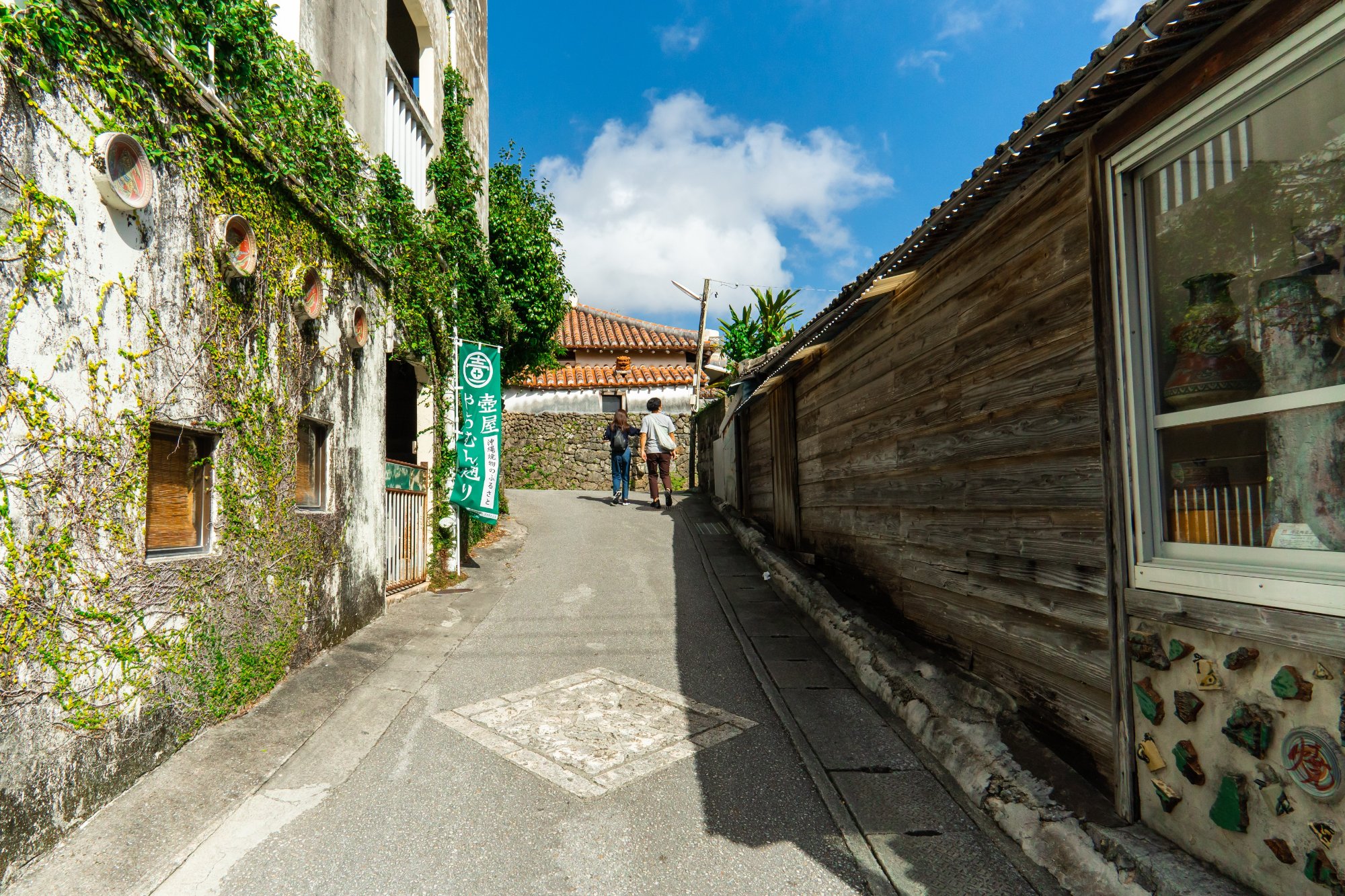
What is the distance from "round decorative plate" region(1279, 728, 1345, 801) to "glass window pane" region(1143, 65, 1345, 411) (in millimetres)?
1088

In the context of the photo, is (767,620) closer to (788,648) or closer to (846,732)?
(788,648)

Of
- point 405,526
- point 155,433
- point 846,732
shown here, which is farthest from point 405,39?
point 846,732

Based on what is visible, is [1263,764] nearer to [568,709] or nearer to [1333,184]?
[1333,184]

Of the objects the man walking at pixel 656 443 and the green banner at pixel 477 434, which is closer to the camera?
the green banner at pixel 477 434

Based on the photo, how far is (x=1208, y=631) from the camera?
269cm

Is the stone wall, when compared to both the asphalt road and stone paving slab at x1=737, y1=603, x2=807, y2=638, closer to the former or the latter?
stone paving slab at x1=737, y1=603, x2=807, y2=638

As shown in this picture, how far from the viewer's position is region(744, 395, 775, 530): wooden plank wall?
10656 millimetres

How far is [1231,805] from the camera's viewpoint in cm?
260

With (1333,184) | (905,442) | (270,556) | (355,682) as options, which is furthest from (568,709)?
(1333,184)

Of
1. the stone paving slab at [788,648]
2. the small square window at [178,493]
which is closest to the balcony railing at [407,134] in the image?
the small square window at [178,493]

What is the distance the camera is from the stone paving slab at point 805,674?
5.50m

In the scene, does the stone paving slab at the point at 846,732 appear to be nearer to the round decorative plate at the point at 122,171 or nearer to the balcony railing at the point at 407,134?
the round decorative plate at the point at 122,171

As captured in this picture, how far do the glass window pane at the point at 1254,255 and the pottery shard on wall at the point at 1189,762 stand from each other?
126 centimetres

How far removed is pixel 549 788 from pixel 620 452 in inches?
443
